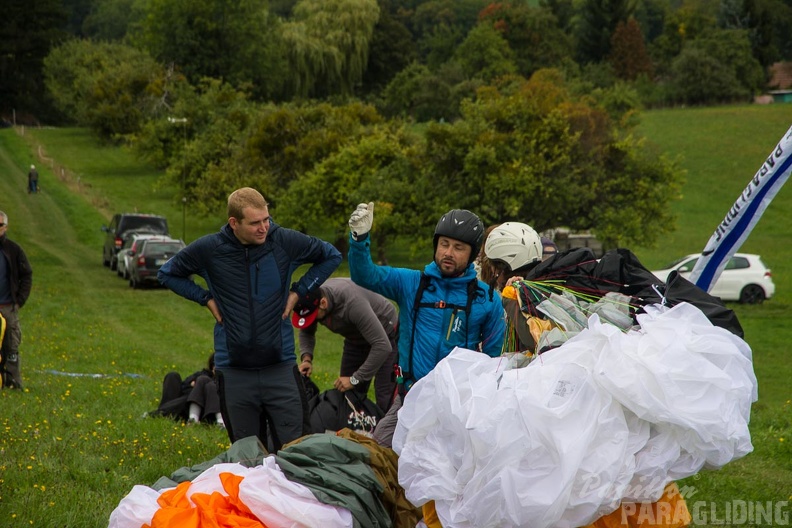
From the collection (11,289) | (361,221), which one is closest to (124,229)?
(11,289)

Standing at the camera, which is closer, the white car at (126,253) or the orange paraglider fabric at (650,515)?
the orange paraglider fabric at (650,515)

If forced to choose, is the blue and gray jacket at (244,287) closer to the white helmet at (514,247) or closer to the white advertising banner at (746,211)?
the white helmet at (514,247)

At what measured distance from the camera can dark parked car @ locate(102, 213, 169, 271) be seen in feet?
104

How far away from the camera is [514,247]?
5.53m

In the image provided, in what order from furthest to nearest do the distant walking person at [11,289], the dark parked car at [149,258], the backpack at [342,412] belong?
the dark parked car at [149,258]
the distant walking person at [11,289]
the backpack at [342,412]

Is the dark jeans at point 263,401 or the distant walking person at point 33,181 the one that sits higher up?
the dark jeans at point 263,401

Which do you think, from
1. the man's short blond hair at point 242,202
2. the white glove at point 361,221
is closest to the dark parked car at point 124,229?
the man's short blond hair at point 242,202

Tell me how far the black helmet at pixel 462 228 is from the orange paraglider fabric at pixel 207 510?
68.2 inches

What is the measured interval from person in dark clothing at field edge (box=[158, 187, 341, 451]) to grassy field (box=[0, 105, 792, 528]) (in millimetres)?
1085

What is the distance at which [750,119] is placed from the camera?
2771 inches

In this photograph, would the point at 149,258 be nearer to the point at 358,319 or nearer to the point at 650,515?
the point at 358,319

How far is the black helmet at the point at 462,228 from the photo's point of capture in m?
5.37

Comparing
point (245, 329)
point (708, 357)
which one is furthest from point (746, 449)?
point (245, 329)

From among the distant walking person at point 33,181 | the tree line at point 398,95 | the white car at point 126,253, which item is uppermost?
the tree line at point 398,95
